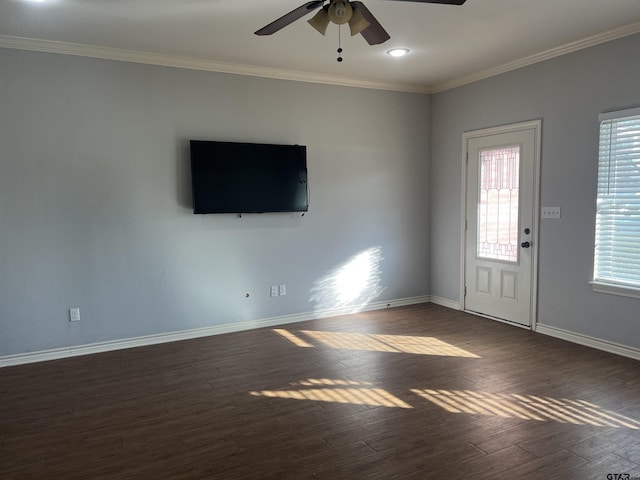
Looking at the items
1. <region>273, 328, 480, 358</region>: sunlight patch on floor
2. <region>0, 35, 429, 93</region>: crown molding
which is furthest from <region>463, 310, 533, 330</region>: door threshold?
<region>0, 35, 429, 93</region>: crown molding

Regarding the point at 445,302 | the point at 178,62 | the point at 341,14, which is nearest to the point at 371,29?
the point at 341,14

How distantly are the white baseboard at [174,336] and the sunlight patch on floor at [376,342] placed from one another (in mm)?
364

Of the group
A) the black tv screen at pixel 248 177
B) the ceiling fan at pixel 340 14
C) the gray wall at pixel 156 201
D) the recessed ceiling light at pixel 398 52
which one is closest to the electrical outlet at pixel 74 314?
the gray wall at pixel 156 201

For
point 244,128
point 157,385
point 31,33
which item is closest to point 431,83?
point 244,128

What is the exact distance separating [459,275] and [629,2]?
323cm

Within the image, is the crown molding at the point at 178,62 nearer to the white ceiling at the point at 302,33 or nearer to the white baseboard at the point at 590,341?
the white ceiling at the point at 302,33

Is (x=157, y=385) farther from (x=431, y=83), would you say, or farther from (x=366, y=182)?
(x=431, y=83)

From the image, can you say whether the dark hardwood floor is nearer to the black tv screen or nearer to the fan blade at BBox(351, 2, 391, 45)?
the black tv screen

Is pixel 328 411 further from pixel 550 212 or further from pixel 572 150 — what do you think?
pixel 572 150

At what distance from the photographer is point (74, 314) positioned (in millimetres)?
4105

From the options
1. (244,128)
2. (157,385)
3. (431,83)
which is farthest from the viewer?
(431,83)

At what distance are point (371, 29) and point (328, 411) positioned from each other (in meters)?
2.44

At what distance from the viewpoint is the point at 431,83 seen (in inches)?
223

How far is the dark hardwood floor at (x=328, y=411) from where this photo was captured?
7.90 feet
